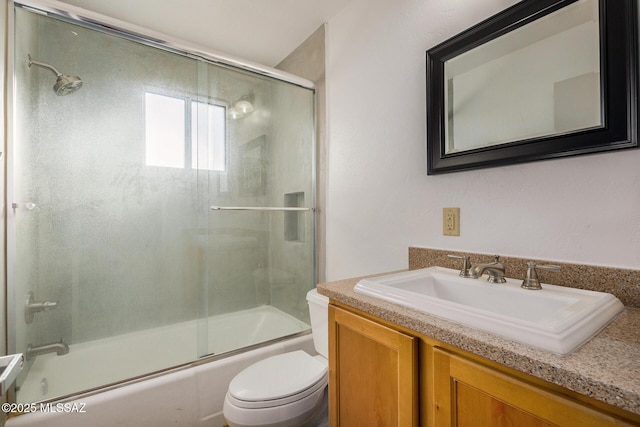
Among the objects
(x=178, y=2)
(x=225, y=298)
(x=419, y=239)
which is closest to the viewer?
(x=419, y=239)

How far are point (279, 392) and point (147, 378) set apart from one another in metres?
0.75

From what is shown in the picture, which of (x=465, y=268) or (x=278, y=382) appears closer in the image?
(x=465, y=268)

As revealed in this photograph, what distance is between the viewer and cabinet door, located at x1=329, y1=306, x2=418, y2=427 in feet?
2.48

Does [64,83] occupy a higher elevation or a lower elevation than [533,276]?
higher

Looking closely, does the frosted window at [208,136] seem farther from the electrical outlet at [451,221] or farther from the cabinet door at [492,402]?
the cabinet door at [492,402]

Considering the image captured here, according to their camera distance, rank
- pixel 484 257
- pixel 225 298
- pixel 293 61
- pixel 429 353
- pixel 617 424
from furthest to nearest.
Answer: pixel 293 61 → pixel 225 298 → pixel 484 257 → pixel 429 353 → pixel 617 424

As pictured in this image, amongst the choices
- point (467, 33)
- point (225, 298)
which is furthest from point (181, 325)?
point (467, 33)

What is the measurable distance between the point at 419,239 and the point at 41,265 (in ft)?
6.27

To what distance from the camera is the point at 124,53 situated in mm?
1659

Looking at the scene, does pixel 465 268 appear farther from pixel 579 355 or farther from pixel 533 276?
pixel 579 355

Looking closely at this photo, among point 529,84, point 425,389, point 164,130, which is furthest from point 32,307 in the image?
point 529,84

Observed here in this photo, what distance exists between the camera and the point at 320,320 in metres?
1.56

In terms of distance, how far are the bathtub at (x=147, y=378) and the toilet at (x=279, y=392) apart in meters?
0.38

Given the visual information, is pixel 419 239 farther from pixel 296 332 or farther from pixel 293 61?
pixel 293 61
